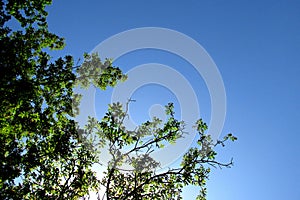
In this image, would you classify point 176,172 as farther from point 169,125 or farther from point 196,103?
point 196,103

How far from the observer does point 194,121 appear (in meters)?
20.5

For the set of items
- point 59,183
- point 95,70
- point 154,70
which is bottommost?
point 59,183

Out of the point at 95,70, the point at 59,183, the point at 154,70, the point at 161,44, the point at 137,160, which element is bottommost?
the point at 59,183

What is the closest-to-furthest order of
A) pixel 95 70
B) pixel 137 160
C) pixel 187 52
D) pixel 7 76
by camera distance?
pixel 7 76 < pixel 137 160 < pixel 95 70 < pixel 187 52

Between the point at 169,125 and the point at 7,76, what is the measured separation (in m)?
10.6

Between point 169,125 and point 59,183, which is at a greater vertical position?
point 169,125

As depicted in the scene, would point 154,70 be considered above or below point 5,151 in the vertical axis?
above

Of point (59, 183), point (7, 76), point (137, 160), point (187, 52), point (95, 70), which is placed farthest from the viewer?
point (187, 52)

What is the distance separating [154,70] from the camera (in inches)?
914

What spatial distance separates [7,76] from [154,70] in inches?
448

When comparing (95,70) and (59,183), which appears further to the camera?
(95,70)

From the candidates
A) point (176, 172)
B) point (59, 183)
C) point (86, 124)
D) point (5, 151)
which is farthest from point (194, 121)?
point (5, 151)

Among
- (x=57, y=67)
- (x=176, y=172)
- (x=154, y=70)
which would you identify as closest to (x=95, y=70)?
(x=57, y=67)

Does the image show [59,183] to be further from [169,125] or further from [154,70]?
[154,70]
